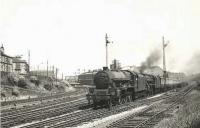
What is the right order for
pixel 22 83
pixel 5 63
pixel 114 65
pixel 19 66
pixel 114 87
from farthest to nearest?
pixel 19 66 < pixel 5 63 < pixel 22 83 < pixel 114 65 < pixel 114 87

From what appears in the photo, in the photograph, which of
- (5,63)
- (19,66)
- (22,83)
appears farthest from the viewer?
(19,66)

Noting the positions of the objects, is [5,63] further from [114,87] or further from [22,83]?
[114,87]

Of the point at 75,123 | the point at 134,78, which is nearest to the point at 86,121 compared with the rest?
the point at 75,123

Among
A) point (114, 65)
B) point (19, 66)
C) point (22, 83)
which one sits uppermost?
point (19, 66)

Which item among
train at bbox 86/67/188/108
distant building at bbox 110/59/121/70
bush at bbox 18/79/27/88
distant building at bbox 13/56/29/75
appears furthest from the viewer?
distant building at bbox 13/56/29/75

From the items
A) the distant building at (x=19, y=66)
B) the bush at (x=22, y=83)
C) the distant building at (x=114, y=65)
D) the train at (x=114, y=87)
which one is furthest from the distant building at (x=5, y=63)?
the train at (x=114, y=87)

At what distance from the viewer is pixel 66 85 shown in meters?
73.3

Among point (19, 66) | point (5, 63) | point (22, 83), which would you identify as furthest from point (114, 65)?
point (19, 66)

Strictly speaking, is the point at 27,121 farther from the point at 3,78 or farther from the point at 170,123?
→ the point at 3,78

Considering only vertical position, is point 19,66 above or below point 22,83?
above

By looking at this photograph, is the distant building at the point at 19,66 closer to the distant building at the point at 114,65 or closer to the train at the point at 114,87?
the distant building at the point at 114,65

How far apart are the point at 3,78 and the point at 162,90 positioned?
2845 centimetres

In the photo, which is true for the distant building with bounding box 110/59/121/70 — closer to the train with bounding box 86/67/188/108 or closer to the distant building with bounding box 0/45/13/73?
the train with bounding box 86/67/188/108

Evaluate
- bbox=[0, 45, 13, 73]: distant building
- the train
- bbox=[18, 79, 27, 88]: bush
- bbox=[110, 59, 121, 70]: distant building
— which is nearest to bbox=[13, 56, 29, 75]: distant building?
bbox=[0, 45, 13, 73]: distant building
